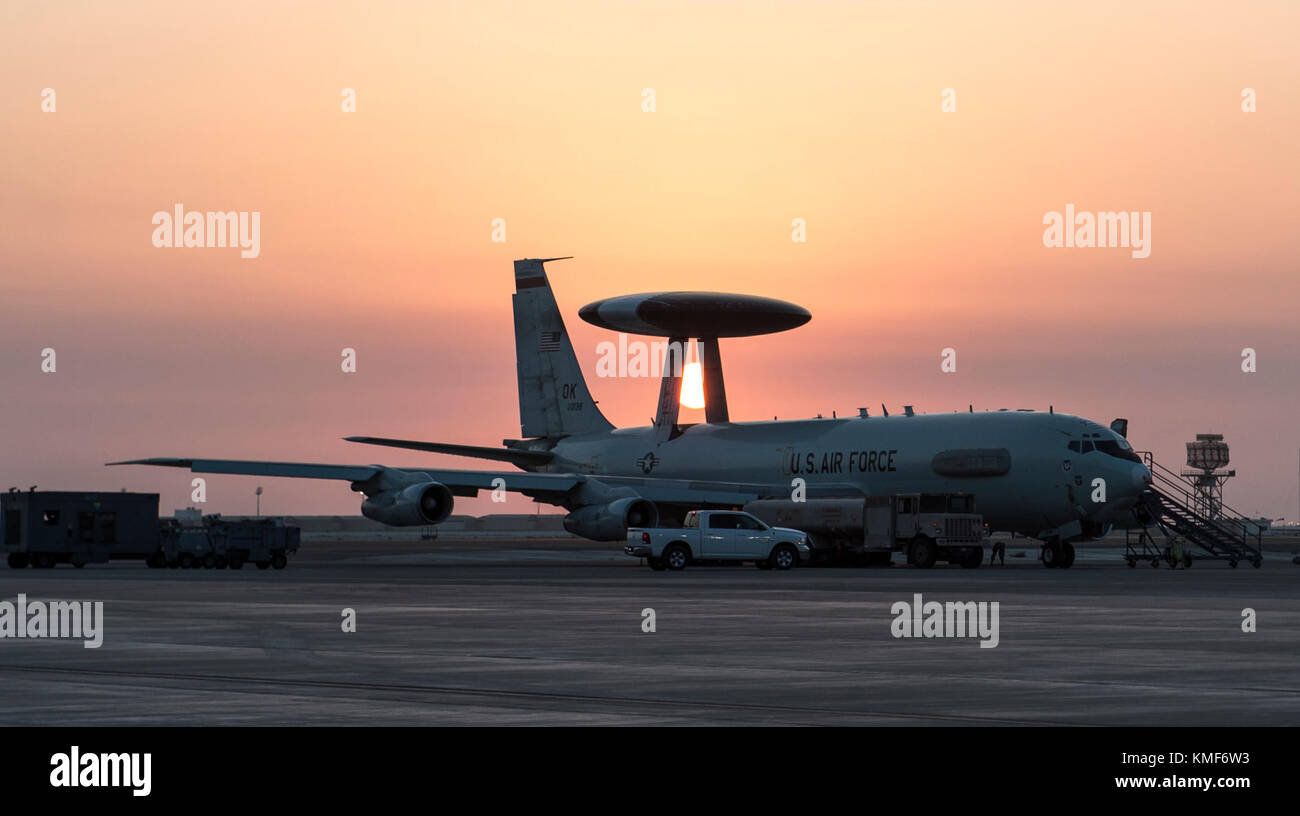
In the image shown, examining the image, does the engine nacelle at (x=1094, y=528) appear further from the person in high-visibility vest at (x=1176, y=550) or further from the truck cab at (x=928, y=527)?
the truck cab at (x=928, y=527)

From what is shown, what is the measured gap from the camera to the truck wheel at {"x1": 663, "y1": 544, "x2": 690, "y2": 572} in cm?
5603

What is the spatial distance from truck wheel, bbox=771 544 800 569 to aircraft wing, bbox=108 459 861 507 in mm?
11741

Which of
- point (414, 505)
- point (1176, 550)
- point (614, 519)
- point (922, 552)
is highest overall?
point (414, 505)

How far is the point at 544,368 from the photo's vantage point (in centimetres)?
9269

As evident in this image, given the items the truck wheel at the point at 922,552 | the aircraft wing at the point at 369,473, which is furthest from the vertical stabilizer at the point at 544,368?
the truck wheel at the point at 922,552

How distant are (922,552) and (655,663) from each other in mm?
40518

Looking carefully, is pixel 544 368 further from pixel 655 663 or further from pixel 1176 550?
pixel 655 663

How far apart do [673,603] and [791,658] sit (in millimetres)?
12981

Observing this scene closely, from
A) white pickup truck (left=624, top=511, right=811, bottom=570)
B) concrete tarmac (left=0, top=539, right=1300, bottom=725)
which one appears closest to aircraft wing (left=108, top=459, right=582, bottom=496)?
white pickup truck (left=624, top=511, right=811, bottom=570)

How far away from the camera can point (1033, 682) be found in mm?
16734

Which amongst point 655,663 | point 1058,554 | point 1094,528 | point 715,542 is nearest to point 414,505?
point 715,542

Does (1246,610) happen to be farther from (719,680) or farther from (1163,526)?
(1163,526)

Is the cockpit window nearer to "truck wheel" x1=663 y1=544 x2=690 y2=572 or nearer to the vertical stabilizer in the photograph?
"truck wheel" x1=663 y1=544 x2=690 y2=572
